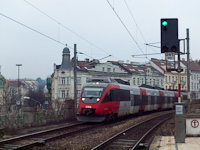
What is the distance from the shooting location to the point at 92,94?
22359 millimetres

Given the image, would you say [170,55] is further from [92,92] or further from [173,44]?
[92,92]

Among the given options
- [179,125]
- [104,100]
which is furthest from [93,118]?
[179,125]

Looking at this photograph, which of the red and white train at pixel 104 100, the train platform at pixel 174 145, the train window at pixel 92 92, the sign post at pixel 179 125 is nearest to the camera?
the train platform at pixel 174 145

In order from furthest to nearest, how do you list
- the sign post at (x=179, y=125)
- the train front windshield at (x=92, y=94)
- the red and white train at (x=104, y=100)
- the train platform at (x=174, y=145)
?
the train front windshield at (x=92, y=94) → the red and white train at (x=104, y=100) → the sign post at (x=179, y=125) → the train platform at (x=174, y=145)

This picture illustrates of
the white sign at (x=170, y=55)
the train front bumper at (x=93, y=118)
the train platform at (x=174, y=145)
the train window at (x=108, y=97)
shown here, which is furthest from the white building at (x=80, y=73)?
the white sign at (x=170, y=55)

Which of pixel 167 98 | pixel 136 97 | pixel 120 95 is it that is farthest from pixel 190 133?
pixel 167 98

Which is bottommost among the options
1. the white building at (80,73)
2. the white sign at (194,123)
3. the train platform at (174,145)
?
the train platform at (174,145)

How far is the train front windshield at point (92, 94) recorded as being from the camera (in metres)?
22.1

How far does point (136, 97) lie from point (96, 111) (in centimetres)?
988

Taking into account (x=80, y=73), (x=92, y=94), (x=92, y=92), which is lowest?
(x=92, y=94)

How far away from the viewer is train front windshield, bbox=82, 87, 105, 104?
72.4 feet

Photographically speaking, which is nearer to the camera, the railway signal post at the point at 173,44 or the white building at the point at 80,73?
the railway signal post at the point at 173,44

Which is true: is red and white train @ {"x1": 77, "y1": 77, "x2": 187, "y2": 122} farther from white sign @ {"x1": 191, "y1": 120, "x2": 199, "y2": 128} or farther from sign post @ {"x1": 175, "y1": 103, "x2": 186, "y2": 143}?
sign post @ {"x1": 175, "y1": 103, "x2": 186, "y2": 143}

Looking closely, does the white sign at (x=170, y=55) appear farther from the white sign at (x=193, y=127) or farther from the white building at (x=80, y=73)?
the white building at (x=80, y=73)
